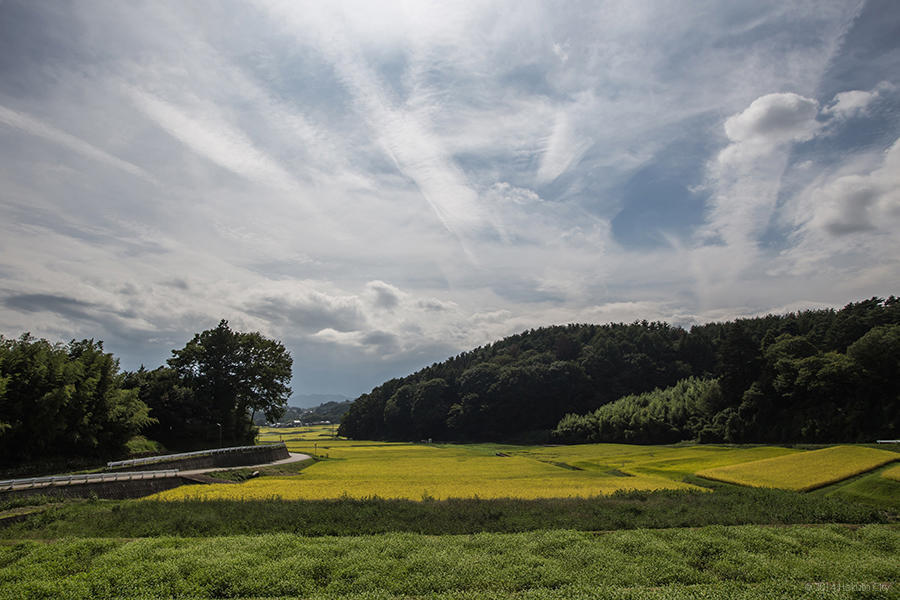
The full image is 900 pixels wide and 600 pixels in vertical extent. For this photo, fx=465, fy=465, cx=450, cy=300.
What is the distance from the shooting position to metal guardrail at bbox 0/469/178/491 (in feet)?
67.5

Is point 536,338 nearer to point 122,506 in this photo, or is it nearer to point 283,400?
point 283,400

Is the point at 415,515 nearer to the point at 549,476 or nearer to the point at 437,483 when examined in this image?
the point at 437,483

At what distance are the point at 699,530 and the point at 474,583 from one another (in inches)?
376

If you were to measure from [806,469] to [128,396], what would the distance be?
152 ft

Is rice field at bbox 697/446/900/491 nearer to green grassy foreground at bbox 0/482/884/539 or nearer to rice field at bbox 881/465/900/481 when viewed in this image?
rice field at bbox 881/465/900/481

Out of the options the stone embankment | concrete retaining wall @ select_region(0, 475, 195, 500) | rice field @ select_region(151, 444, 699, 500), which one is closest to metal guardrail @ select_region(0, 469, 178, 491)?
the stone embankment

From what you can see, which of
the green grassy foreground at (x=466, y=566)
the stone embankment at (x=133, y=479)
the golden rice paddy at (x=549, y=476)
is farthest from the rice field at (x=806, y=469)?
the stone embankment at (x=133, y=479)

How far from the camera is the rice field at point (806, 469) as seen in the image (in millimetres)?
26188

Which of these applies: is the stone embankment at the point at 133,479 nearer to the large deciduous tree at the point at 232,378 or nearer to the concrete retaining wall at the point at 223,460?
the concrete retaining wall at the point at 223,460

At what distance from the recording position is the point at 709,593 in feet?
35.6

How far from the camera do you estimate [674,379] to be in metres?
89.2

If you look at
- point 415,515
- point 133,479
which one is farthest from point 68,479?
point 415,515

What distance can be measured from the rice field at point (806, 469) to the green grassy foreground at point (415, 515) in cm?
483

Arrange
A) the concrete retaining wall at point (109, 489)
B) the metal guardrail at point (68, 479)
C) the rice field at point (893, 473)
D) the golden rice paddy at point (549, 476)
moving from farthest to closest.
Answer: the golden rice paddy at point (549, 476), the rice field at point (893, 473), the concrete retaining wall at point (109, 489), the metal guardrail at point (68, 479)
